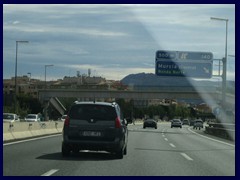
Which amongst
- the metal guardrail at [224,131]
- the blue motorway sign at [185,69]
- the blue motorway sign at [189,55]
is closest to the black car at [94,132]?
the metal guardrail at [224,131]

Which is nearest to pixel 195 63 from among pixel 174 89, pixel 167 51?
pixel 167 51

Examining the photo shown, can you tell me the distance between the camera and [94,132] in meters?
15.6

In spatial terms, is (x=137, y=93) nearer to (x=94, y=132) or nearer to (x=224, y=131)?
(x=224, y=131)

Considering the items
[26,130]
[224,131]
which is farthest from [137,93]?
[26,130]

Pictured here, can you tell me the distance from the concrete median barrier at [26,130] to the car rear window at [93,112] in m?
7.80

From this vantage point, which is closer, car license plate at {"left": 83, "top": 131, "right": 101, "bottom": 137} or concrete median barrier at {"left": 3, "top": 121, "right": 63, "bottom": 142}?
car license plate at {"left": 83, "top": 131, "right": 101, "bottom": 137}

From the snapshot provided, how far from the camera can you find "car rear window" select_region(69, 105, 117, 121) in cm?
1581

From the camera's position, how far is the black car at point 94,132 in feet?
51.0

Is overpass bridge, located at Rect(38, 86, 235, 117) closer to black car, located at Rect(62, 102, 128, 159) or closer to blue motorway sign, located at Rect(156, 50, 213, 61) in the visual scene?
blue motorway sign, located at Rect(156, 50, 213, 61)

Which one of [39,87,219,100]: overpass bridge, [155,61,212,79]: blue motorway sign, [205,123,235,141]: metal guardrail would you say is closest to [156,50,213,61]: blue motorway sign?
[155,61,212,79]: blue motorway sign

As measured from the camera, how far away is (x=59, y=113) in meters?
113

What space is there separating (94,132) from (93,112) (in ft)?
2.19

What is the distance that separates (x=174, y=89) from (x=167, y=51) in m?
40.7

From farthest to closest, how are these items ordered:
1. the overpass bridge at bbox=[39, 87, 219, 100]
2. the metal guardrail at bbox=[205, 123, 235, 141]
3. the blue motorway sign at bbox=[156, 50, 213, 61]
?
the overpass bridge at bbox=[39, 87, 219, 100], the blue motorway sign at bbox=[156, 50, 213, 61], the metal guardrail at bbox=[205, 123, 235, 141]
